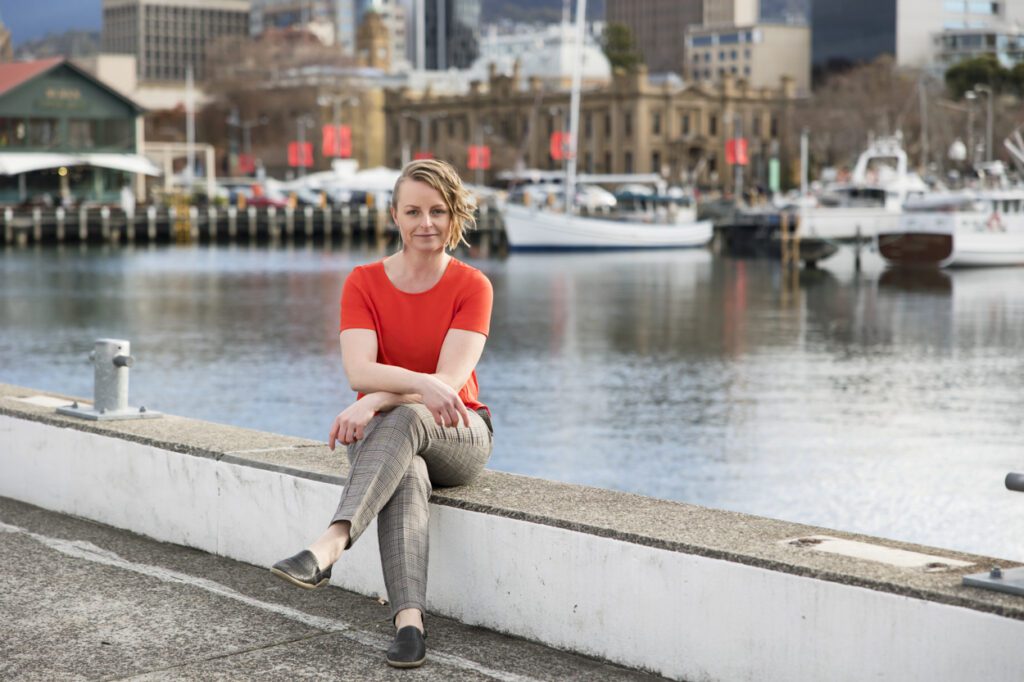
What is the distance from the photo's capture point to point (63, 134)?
248 ft

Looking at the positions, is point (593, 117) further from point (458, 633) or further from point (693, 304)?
point (458, 633)

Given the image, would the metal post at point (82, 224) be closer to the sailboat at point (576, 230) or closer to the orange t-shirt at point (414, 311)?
the sailboat at point (576, 230)

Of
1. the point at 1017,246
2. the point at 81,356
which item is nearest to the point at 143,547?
the point at 81,356

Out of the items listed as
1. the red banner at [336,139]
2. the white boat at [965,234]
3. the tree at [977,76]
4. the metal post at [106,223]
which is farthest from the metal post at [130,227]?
the tree at [977,76]

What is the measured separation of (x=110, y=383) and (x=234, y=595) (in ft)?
5.75

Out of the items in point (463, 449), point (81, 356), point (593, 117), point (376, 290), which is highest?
point (593, 117)

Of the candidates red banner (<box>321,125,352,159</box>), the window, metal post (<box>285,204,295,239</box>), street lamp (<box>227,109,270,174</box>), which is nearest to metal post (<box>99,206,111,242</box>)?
the window

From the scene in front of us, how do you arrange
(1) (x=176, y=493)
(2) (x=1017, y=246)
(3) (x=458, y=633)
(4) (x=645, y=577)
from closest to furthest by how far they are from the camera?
1. (4) (x=645, y=577)
2. (3) (x=458, y=633)
3. (1) (x=176, y=493)
4. (2) (x=1017, y=246)

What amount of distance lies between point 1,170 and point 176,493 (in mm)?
69492

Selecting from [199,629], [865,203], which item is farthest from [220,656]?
[865,203]

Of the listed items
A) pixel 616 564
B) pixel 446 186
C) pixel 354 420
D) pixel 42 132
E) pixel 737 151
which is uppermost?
pixel 42 132

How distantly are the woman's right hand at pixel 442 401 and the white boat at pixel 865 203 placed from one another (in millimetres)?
61685

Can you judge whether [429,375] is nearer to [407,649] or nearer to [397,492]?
[397,492]

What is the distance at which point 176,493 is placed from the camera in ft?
19.9
